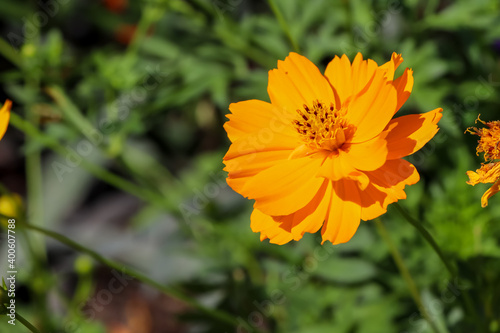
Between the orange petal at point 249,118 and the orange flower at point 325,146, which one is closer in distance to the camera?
the orange flower at point 325,146

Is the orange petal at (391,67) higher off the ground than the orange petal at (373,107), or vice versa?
the orange petal at (391,67)

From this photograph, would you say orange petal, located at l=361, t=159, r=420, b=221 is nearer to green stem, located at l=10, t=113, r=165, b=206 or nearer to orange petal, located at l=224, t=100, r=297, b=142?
orange petal, located at l=224, t=100, r=297, b=142

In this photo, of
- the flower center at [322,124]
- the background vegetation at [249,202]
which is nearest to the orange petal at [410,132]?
the flower center at [322,124]

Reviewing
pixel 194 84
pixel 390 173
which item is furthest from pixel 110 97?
pixel 390 173

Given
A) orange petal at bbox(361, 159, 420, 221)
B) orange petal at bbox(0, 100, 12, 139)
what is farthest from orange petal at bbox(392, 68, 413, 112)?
orange petal at bbox(0, 100, 12, 139)

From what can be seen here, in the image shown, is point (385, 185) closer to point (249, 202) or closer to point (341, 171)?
point (341, 171)

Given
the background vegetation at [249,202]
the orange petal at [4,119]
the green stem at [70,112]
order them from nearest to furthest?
the orange petal at [4,119], the background vegetation at [249,202], the green stem at [70,112]

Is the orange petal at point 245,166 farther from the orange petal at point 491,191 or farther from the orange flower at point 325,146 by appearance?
the orange petal at point 491,191

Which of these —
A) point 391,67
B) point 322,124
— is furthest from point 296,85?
point 391,67
